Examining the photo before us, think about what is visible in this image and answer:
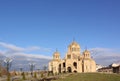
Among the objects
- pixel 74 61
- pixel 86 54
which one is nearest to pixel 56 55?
pixel 74 61

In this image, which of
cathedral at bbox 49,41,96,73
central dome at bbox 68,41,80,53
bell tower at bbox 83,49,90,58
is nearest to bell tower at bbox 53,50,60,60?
cathedral at bbox 49,41,96,73

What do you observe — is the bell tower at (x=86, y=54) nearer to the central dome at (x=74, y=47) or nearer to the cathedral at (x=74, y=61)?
the cathedral at (x=74, y=61)

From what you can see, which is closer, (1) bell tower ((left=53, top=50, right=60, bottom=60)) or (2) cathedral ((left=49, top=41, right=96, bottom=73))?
(2) cathedral ((left=49, top=41, right=96, bottom=73))

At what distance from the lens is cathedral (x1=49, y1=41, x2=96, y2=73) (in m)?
101

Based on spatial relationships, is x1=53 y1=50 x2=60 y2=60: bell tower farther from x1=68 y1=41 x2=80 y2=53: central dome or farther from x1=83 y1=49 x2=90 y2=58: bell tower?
x1=83 y1=49 x2=90 y2=58: bell tower

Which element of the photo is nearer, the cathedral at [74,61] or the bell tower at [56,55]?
the cathedral at [74,61]

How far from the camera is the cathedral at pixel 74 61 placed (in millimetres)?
101125

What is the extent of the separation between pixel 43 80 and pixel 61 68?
49971mm

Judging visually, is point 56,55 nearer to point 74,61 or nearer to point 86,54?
point 74,61

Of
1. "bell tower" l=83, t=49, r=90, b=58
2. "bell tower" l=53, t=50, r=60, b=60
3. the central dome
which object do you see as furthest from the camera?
"bell tower" l=53, t=50, r=60, b=60

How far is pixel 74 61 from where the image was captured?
10269 centimetres

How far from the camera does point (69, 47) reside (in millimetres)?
106750

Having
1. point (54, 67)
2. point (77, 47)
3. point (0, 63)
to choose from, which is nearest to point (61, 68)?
point (54, 67)

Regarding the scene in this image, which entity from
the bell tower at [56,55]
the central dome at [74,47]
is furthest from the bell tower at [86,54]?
the bell tower at [56,55]
